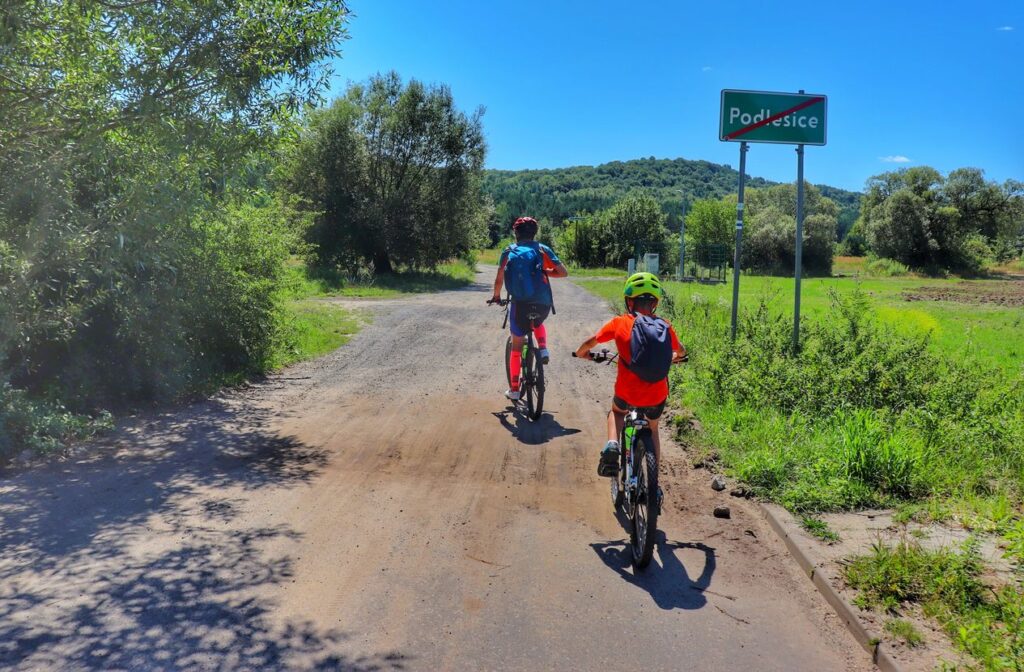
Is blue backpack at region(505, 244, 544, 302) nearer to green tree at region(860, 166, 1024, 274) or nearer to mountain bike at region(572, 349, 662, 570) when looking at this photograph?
mountain bike at region(572, 349, 662, 570)

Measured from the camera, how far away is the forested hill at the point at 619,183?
138 m

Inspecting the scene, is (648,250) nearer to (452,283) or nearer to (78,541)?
(452,283)

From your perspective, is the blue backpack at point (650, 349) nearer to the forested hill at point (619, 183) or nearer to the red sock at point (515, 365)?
the red sock at point (515, 365)

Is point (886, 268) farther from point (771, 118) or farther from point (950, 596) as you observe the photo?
point (950, 596)

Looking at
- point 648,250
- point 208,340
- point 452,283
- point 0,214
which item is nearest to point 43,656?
point 0,214

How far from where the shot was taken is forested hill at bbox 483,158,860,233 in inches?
5433

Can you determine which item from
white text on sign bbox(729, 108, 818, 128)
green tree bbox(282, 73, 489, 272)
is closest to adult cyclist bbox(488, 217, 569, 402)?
white text on sign bbox(729, 108, 818, 128)

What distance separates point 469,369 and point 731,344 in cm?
371

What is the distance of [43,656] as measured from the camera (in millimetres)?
3021

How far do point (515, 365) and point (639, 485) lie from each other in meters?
3.40

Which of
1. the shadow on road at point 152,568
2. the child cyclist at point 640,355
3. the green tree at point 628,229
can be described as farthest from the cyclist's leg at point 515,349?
the green tree at point 628,229

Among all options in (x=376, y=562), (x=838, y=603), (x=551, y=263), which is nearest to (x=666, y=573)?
(x=838, y=603)

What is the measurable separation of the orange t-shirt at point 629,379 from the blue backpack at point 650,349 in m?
0.12

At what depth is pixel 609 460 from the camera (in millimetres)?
4859
